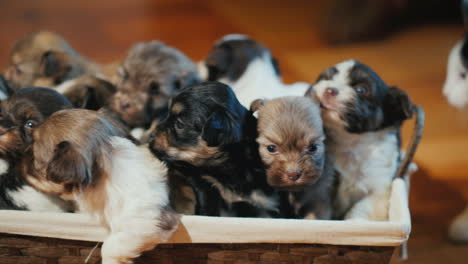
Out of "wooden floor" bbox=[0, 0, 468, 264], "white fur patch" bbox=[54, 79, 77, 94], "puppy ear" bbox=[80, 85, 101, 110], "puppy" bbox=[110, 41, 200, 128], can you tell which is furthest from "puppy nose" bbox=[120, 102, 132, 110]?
"wooden floor" bbox=[0, 0, 468, 264]

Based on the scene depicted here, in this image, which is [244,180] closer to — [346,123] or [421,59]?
[346,123]

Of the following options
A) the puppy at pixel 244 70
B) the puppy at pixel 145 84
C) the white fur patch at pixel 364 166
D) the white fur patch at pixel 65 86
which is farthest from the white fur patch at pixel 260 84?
the white fur patch at pixel 65 86

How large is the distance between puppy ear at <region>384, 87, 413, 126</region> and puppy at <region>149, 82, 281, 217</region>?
0.42 m

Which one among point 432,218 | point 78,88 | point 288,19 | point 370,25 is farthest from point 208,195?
point 288,19

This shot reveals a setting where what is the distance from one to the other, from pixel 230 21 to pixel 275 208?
3030mm

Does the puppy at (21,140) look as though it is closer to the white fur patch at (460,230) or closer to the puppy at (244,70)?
the puppy at (244,70)

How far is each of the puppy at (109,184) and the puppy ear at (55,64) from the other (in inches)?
27.5

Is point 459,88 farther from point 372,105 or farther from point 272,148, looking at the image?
point 272,148

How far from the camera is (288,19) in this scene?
4547 millimetres

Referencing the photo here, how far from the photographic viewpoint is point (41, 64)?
2059 mm

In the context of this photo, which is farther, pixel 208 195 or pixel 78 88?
pixel 78 88

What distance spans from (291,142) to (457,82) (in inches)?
37.1

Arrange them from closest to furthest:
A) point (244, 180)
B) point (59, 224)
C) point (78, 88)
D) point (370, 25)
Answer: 1. point (59, 224)
2. point (244, 180)
3. point (78, 88)
4. point (370, 25)

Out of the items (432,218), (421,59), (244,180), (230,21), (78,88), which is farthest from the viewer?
(230,21)
